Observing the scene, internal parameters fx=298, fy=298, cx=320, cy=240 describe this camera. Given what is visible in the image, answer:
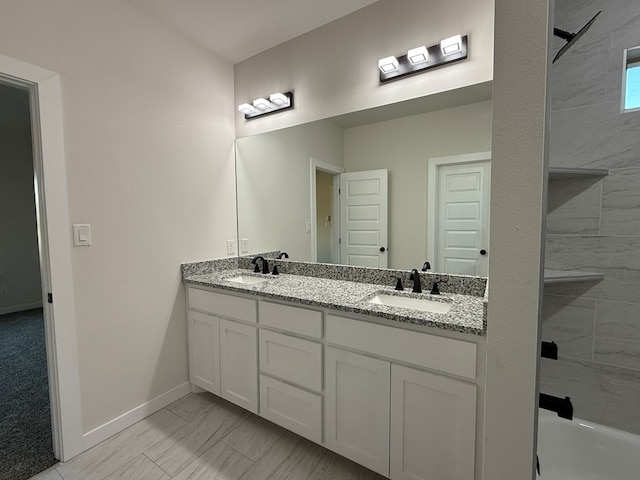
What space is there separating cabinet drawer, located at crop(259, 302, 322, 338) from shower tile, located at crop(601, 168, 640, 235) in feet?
4.85

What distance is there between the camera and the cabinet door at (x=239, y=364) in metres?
1.80

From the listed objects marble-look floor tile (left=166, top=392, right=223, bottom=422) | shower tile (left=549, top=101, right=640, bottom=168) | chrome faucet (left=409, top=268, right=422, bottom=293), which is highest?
shower tile (left=549, top=101, right=640, bottom=168)

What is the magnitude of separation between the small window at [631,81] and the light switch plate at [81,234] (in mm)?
2793

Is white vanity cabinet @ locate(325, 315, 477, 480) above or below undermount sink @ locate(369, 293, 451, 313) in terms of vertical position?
below

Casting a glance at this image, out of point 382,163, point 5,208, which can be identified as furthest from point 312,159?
point 5,208

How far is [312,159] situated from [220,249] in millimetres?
1039

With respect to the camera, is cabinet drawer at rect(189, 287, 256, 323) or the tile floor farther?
cabinet drawer at rect(189, 287, 256, 323)

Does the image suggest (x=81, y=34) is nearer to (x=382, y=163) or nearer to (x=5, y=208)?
(x=382, y=163)

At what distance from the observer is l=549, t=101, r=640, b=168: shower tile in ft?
4.53

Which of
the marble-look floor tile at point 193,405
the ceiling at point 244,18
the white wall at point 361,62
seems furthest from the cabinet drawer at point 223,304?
the ceiling at point 244,18

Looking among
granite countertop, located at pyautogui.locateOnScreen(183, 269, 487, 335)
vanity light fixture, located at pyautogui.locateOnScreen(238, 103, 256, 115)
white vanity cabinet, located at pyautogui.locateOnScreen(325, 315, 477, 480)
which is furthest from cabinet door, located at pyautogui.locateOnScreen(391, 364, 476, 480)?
vanity light fixture, located at pyautogui.locateOnScreen(238, 103, 256, 115)

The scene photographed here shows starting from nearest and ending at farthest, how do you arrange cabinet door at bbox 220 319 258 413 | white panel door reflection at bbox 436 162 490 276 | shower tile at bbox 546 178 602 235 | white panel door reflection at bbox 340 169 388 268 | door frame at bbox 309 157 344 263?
1. shower tile at bbox 546 178 602 235
2. white panel door reflection at bbox 436 162 490 276
3. cabinet door at bbox 220 319 258 413
4. white panel door reflection at bbox 340 169 388 268
5. door frame at bbox 309 157 344 263

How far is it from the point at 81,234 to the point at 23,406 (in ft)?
4.63

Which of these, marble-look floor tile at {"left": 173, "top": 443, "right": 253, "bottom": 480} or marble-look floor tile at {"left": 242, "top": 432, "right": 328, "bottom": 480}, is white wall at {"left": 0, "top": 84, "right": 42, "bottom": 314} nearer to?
marble-look floor tile at {"left": 173, "top": 443, "right": 253, "bottom": 480}
